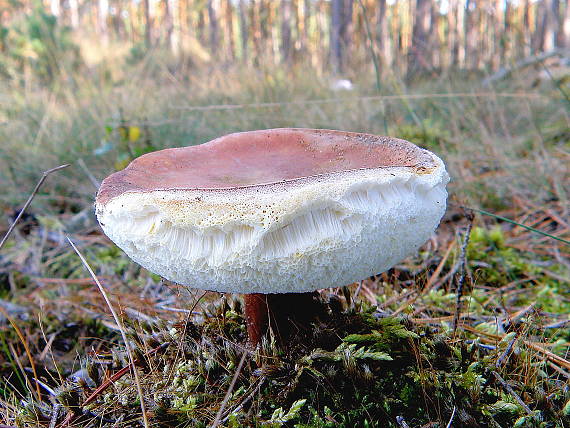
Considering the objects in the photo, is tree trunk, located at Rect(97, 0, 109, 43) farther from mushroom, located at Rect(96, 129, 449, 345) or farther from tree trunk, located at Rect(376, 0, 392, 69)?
mushroom, located at Rect(96, 129, 449, 345)

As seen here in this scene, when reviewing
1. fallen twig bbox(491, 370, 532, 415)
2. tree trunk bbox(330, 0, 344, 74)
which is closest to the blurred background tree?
tree trunk bbox(330, 0, 344, 74)

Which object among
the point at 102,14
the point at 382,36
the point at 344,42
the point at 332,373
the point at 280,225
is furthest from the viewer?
the point at 102,14

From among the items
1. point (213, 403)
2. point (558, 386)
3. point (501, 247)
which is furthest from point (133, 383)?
point (501, 247)

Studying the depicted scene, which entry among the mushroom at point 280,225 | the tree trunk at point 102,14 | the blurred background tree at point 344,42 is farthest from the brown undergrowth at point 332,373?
the tree trunk at point 102,14

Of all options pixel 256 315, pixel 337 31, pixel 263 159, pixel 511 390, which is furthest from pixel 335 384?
pixel 337 31

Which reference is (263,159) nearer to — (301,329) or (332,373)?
(301,329)

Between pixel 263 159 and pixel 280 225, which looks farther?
pixel 263 159

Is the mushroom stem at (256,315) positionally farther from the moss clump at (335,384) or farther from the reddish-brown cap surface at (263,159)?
the reddish-brown cap surface at (263,159)
